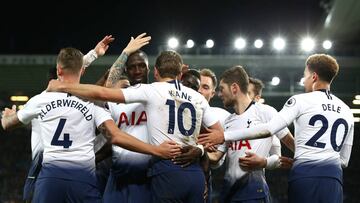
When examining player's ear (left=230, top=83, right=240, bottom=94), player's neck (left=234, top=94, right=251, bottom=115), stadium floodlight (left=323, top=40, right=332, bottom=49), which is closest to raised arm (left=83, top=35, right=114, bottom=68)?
player's ear (left=230, top=83, right=240, bottom=94)

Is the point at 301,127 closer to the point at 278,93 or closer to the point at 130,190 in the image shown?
the point at 130,190

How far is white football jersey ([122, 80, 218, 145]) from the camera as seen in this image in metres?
5.18

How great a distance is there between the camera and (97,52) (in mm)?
6438

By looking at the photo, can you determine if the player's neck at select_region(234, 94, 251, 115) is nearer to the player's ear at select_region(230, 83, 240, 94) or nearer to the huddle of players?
the player's ear at select_region(230, 83, 240, 94)

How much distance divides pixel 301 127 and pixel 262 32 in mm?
26567

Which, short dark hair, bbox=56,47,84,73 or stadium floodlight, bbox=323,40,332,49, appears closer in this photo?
short dark hair, bbox=56,47,84,73

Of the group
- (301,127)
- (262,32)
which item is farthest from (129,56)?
(262,32)

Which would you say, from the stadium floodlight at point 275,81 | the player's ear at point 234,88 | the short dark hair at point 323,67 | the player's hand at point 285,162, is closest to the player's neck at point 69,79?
the player's ear at point 234,88

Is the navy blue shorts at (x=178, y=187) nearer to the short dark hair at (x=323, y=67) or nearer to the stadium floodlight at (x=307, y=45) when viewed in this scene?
the short dark hair at (x=323, y=67)

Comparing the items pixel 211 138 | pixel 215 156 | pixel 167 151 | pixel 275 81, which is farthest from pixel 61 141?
pixel 275 81

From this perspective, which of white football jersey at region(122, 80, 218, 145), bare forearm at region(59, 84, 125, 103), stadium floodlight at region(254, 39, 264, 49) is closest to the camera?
bare forearm at region(59, 84, 125, 103)

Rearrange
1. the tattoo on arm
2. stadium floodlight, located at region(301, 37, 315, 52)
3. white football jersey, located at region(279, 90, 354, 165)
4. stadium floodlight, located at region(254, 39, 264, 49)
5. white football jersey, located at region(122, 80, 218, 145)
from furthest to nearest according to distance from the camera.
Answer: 1. stadium floodlight, located at region(254, 39, 264, 49)
2. stadium floodlight, located at region(301, 37, 315, 52)
3. the tattoo on arm
4. white football jersey, located at region(279, 90, 354, 165)
5. white football jersey, located at region(122, 80, 218, 145)

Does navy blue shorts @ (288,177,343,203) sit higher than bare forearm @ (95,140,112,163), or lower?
lower

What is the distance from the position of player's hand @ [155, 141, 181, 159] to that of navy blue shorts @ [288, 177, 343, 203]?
1264 millimetres
